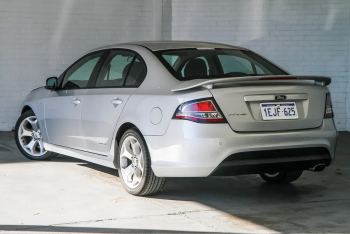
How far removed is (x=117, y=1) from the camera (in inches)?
472

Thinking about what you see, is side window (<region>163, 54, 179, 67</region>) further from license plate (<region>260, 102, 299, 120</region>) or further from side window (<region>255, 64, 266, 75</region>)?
license plate (<region>260, 102, 299, 120</region>)

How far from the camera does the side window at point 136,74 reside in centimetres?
545

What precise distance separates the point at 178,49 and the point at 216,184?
1.48 metres

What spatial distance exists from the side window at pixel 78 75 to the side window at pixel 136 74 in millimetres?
818

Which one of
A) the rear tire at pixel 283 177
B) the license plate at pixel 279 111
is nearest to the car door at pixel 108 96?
the license plate at pixel 279 111

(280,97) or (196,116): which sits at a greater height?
(280,97)

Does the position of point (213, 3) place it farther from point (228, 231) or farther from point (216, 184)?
point (228, 231)

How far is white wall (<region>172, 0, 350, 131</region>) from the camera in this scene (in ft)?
38.0

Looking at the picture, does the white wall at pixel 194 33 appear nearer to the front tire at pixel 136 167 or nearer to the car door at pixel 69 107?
the car door at pixel 69 107

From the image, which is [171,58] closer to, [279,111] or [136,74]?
[136,74]

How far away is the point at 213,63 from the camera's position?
221 inches

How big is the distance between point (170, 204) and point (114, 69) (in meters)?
1.53

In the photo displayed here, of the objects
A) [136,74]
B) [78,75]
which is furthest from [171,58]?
[78,75]

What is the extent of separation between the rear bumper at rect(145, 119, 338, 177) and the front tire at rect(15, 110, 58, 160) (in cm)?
285
